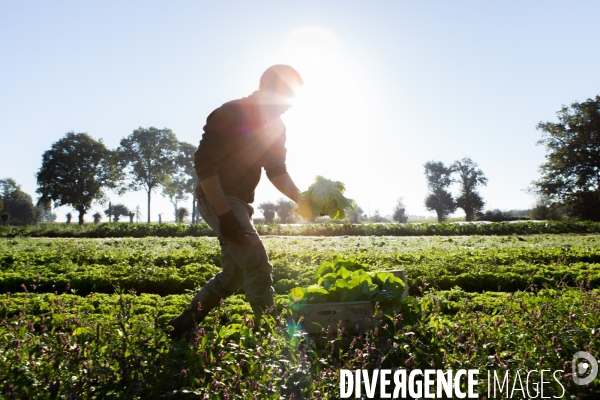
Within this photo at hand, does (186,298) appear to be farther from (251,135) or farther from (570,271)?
(570,271)

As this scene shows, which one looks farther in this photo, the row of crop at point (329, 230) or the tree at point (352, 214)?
the row of crop at point (329, 230)

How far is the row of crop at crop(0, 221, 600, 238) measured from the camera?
28625 millimetres

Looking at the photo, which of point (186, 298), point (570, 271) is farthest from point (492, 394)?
point (570, 271)

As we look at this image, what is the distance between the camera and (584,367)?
2439 mm

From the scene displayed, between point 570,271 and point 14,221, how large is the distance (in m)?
95.5

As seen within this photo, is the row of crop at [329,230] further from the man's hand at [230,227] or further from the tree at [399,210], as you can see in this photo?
the tree at [399,210]

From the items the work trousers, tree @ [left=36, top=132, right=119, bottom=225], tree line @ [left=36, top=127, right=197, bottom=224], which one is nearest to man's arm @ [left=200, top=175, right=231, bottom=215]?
the work trousers

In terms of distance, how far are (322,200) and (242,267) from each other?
3.81 ft

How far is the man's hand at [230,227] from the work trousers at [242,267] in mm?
72

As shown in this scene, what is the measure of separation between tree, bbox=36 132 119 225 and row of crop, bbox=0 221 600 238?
2953 centimetres

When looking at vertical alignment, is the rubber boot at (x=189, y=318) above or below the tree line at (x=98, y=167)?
below

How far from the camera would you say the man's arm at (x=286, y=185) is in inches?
169

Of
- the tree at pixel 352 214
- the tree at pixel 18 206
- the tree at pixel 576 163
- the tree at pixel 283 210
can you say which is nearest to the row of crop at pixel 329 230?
the tree at pixel 352 214

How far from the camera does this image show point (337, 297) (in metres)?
3.70
